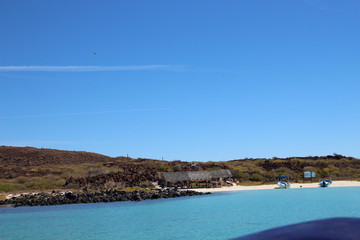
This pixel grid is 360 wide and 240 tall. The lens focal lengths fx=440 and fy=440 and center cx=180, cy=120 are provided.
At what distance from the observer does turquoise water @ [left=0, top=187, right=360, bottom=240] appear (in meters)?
23.3

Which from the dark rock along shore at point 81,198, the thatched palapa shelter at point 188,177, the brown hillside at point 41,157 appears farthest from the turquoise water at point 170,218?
the brown hillside at point 41,157

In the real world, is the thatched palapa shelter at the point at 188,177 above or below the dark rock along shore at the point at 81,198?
above

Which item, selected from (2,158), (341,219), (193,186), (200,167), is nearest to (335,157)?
A: (200,167)

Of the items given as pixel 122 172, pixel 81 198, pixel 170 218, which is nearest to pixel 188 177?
pixel 122 172

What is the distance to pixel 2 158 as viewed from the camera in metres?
99.4

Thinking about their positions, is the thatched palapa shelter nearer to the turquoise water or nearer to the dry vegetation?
the dry vegetation

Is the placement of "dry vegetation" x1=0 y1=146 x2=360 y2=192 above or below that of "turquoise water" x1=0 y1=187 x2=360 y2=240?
above

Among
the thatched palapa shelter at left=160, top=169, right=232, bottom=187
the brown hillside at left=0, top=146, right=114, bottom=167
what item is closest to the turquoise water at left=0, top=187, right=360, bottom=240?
the thatched palapa shelter at left=160, top=169, right=232, bottom=187

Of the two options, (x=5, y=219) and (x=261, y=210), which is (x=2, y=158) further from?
(x=261, y=210)

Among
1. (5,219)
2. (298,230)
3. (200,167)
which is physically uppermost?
(200,167)

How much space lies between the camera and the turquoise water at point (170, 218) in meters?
23.3

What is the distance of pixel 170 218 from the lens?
97.9 ft

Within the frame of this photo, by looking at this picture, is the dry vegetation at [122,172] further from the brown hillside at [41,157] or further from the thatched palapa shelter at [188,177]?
the thatched palapa shelter at [188,177]

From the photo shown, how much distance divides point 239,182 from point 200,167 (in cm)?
1212
